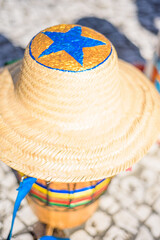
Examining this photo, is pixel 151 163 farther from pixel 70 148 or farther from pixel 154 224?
pixel 70 148

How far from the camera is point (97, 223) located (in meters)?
2.06

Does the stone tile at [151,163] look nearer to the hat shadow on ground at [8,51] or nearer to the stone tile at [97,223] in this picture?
the stone tile at [97,223]

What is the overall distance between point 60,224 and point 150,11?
155 inches

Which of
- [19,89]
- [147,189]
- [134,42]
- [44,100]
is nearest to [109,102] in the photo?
[44,100]

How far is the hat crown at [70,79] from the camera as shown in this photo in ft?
3.94

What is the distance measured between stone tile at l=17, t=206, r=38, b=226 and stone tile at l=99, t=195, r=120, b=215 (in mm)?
552

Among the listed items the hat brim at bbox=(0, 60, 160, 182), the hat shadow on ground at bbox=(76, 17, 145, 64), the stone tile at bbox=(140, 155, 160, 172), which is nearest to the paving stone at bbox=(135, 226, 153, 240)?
the stone tile at bbox=(140, 155, 160, 172)

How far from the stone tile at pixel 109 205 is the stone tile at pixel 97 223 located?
0.18 ft

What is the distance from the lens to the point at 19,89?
4.51ft

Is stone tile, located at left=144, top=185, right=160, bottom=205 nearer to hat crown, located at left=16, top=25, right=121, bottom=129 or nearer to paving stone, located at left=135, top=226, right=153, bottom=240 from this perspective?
paving stone, located at left=135, top=226, right=153, bottom=240

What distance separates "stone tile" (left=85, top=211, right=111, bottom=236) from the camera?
6.59 feet

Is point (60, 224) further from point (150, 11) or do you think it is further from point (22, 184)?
point (150, 11)

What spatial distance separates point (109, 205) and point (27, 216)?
2.20 feet

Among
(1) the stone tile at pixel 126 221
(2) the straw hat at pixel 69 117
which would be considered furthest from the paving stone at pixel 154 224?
(2) the straw hat at pixel 69 117
